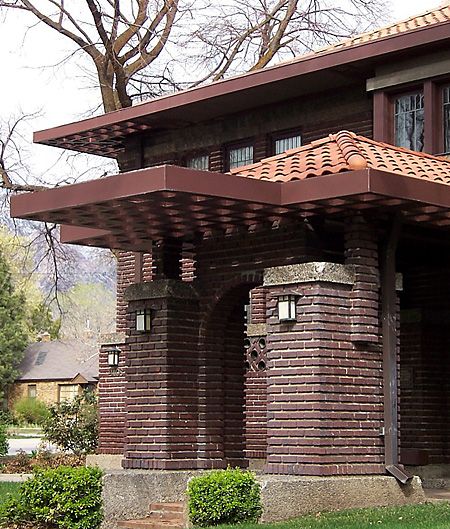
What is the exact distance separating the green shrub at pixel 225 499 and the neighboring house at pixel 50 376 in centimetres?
5243

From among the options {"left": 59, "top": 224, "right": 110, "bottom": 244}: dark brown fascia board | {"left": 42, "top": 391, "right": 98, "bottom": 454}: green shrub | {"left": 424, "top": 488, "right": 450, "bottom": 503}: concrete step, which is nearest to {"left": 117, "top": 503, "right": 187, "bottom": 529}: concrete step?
{"left": 424, "top": 488, "right": 450, "bottom": 503}: concrete step

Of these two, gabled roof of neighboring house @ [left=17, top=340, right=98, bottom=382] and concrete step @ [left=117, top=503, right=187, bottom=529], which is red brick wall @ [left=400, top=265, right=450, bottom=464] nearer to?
concrete step @ [left=117, top=503, right=187, bottom=529]

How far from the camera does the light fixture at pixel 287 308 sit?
542 inches

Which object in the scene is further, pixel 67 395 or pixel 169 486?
pixel 67 395

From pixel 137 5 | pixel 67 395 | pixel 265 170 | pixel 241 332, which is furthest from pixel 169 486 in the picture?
pixel 67 395

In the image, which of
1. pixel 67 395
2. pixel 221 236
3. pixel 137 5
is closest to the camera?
pixel 221 236

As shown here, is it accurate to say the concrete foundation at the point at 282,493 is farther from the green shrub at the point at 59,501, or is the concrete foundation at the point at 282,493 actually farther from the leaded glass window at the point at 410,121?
the leaded glass window at the point at 410,121

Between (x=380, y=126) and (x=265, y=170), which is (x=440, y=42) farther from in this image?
(x=265, y=170)

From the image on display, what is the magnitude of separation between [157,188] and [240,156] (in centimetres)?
749

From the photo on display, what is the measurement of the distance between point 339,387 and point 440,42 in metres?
5.51

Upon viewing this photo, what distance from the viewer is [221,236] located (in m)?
15.7

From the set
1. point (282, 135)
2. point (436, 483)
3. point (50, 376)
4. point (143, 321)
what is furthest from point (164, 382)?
point (50, 376)

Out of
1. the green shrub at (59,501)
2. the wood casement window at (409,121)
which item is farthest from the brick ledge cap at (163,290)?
the wood casement window at (409,121)

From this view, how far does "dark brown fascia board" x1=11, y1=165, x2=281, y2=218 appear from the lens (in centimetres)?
1248
